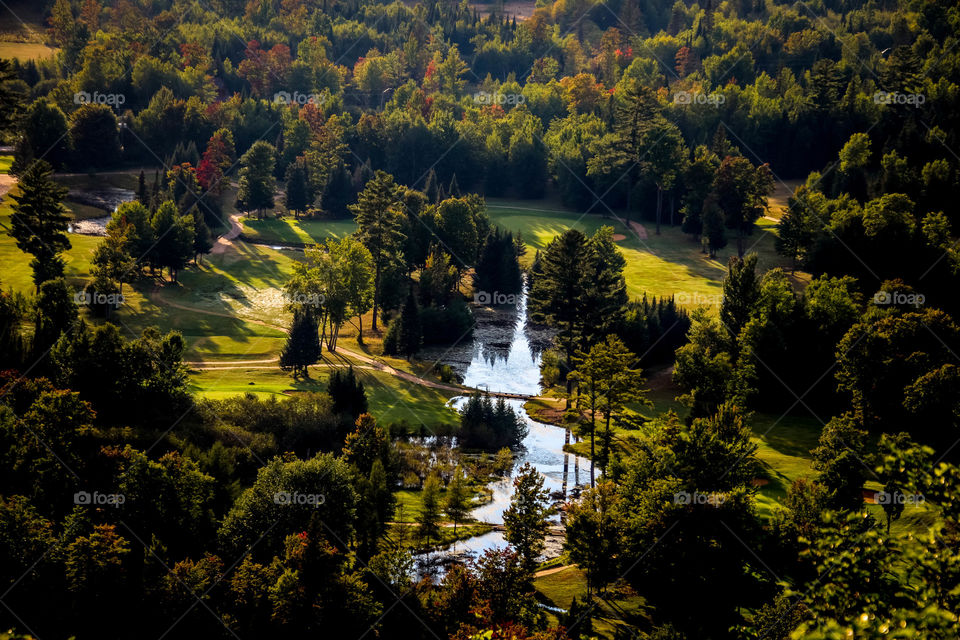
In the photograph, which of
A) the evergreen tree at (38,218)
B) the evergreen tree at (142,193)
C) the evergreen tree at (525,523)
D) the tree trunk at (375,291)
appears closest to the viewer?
the evergreen tree at (525,523)

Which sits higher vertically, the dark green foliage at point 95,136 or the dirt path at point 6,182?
the dark green foliage at point 95,136

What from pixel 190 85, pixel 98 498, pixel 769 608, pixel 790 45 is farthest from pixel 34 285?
pixel 790 45

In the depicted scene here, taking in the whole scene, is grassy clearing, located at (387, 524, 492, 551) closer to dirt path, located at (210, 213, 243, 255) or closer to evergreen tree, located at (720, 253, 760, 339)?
evergreen tree, located at (720, 253, 760, 339)

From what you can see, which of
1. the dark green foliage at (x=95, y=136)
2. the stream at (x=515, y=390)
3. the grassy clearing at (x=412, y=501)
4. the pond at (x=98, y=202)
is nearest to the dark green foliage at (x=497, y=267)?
the stream at (x=515, y=390)

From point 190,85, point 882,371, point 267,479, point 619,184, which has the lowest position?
point 267,479

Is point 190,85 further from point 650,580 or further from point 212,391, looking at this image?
point 650,580

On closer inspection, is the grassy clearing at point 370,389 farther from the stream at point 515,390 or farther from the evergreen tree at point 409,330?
the evergreen tree at point 409,330
